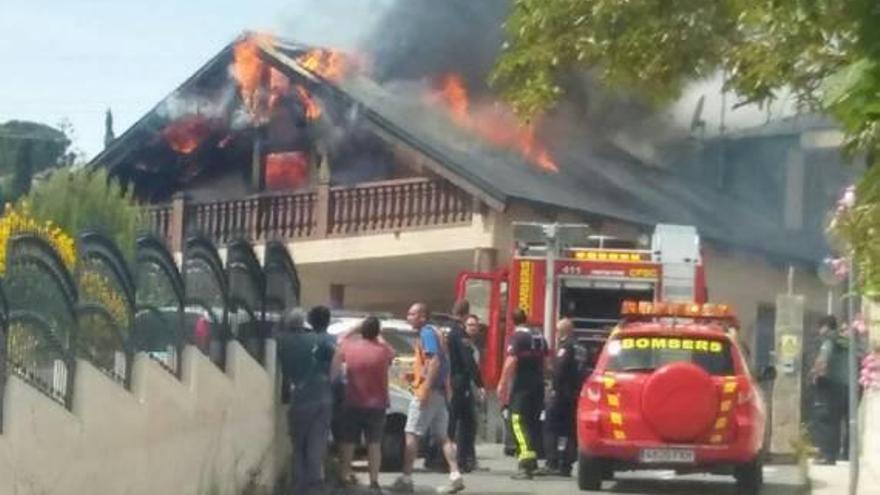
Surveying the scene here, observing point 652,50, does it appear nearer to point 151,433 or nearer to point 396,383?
point 151,433

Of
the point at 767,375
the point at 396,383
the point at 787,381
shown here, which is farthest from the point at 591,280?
the point at 767,375

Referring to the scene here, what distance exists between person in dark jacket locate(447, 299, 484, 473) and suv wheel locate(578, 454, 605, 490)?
62.2 inches

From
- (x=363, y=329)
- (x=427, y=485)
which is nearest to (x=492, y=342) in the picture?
(x=427, y=485)

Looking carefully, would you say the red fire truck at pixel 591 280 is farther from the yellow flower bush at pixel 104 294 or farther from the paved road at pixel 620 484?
the yellow flower bush at pixel 104 294

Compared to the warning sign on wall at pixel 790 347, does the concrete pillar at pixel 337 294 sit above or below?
above

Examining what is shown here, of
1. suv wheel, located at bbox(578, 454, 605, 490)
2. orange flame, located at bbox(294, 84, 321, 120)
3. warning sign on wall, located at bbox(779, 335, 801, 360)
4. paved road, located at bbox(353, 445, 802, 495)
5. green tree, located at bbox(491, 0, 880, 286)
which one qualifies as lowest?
paved road, located at bbox(353, 445, 802, 495)

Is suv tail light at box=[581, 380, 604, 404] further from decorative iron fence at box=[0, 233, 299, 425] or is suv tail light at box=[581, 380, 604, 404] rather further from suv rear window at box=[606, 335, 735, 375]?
decorative iron fence at box=[0, 233, 299, 425]

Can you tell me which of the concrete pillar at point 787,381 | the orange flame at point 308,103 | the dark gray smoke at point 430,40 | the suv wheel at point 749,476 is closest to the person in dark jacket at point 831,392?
the concrete pillar at point 787,381

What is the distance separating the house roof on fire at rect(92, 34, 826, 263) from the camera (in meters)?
33.0

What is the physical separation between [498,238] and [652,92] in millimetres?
20720

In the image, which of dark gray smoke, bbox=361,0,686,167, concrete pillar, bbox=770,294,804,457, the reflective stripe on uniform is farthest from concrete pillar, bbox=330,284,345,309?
the reflective stripe on uniform

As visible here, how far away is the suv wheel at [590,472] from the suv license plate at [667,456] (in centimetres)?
50

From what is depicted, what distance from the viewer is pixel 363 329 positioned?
53.9 feet

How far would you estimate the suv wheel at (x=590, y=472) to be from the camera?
17781mm
